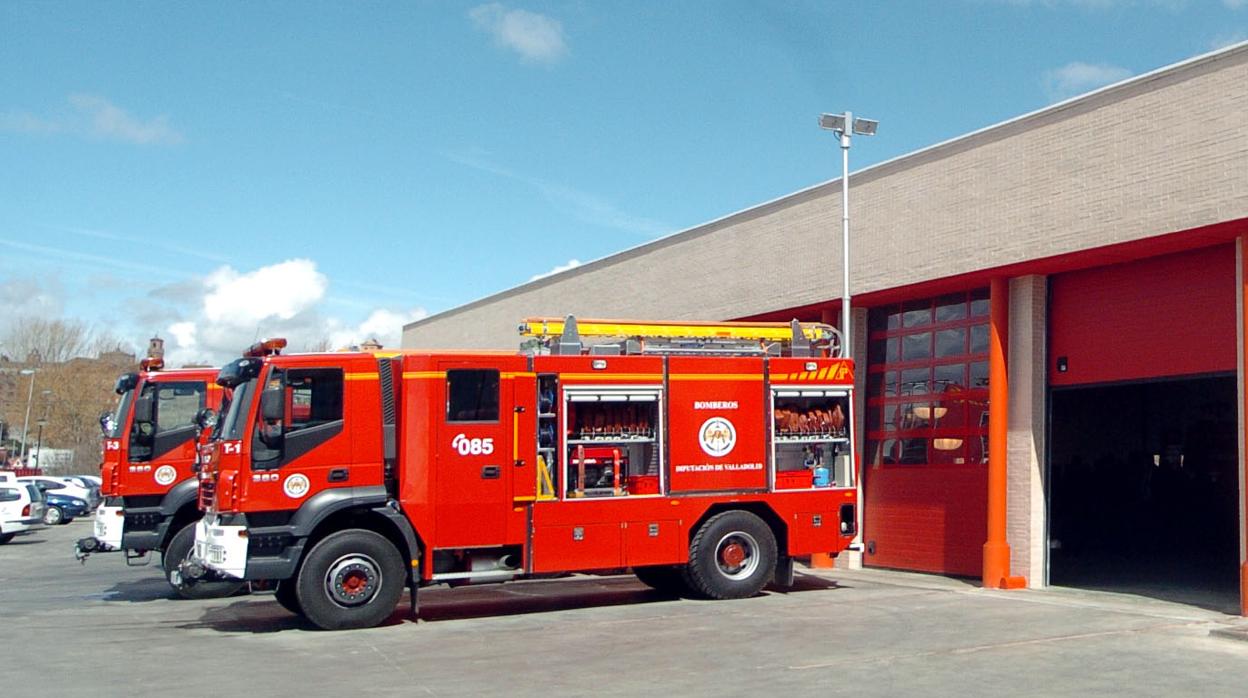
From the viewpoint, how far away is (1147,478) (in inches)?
942

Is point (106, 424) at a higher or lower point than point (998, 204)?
lower

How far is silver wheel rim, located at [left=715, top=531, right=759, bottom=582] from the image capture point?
50.3 feet

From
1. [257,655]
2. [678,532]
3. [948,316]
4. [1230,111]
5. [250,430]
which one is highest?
[1230,111]

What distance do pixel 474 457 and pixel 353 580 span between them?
6.26 ft

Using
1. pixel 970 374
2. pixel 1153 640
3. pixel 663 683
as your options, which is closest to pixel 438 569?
pixel 663 683

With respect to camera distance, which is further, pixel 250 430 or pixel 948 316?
pixel 948 316

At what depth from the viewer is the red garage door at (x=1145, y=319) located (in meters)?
14.6

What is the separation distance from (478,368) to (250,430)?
103 inches

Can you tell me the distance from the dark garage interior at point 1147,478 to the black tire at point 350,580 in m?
11.7

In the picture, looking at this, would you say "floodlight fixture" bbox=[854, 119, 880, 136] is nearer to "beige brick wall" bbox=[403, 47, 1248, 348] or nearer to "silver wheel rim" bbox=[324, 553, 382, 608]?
"beige brick wall" bbox=[403, 47, 1248, 348]

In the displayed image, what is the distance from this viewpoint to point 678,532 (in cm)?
1504

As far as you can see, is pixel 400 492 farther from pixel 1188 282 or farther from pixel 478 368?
pixel 1188 282

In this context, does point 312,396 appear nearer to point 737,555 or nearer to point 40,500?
point 737,555

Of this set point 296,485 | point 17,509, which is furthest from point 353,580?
point 17,509
